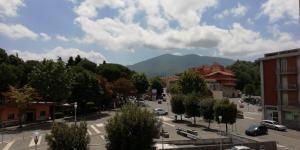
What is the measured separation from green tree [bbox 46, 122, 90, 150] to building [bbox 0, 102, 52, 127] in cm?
3930

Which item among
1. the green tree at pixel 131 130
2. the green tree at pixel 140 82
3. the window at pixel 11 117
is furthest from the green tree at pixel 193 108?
the green tree at pixel 140 82

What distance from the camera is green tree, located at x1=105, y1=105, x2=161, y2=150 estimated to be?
32.2 metres

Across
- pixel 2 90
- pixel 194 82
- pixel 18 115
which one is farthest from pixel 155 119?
pixel 194 82

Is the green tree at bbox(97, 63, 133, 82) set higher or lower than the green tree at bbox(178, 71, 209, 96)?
higher

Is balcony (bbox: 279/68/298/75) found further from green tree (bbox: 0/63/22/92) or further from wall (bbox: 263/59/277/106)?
green tree (bbox: 0/63/22/92)

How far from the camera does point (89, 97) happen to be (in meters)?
80.9

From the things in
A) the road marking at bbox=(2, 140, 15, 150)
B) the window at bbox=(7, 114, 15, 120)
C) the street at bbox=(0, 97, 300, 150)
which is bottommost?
the road marking at bbox=(2, 140, 15, 150)

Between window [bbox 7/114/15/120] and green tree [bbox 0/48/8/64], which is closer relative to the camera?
window [bbox 7/114/15/120]

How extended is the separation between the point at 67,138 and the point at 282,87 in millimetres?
50162

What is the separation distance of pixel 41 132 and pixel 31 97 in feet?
40.9

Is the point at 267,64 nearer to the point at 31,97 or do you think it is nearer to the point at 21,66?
the point at 31,97

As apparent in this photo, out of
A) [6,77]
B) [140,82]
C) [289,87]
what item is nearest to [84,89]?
[6,77]

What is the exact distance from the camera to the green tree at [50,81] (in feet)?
240

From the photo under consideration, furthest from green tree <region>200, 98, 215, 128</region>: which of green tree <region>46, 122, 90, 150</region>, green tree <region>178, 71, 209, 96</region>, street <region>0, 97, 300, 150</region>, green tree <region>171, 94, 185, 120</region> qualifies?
green tree <region>46, 122, 90, 150</region>
